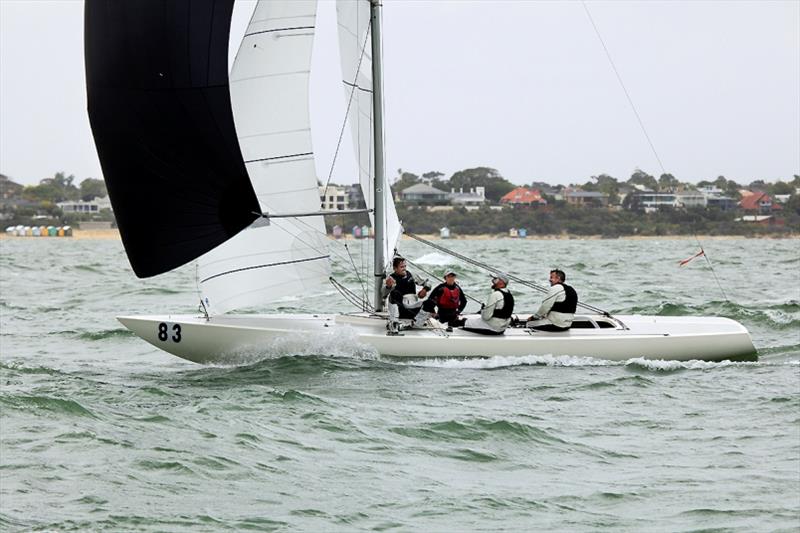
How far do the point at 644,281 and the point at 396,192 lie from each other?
94741 millimetres

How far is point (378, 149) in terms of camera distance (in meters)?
14.2

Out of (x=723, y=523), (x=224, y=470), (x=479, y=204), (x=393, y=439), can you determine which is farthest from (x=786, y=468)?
(x=479, y=204)

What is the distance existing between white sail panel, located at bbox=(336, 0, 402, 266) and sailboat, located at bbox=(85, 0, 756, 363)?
17 millimetres

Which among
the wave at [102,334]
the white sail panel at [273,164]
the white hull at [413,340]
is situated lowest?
the wave at [102,334]

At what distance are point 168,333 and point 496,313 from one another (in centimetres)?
373

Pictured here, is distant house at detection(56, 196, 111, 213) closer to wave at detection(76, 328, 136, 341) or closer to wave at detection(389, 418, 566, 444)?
wave at detection(76, 328, 136, 341)

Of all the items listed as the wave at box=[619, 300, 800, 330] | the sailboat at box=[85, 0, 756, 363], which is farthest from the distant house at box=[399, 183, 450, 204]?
the sailboat at box=[85, 0, 756, 363]

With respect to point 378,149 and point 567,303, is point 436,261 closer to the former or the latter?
point 378,149

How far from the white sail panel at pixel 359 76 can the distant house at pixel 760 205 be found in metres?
102

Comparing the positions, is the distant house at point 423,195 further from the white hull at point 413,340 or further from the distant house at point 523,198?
the white hull at point 413,340

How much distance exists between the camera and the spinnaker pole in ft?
46.5

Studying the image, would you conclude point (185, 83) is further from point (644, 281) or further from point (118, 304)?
point (644, 281)

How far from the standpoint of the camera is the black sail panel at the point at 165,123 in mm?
12266

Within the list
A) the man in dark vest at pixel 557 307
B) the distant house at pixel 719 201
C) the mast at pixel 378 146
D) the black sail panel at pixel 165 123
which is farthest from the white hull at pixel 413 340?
the distant house at pixel 719 201
